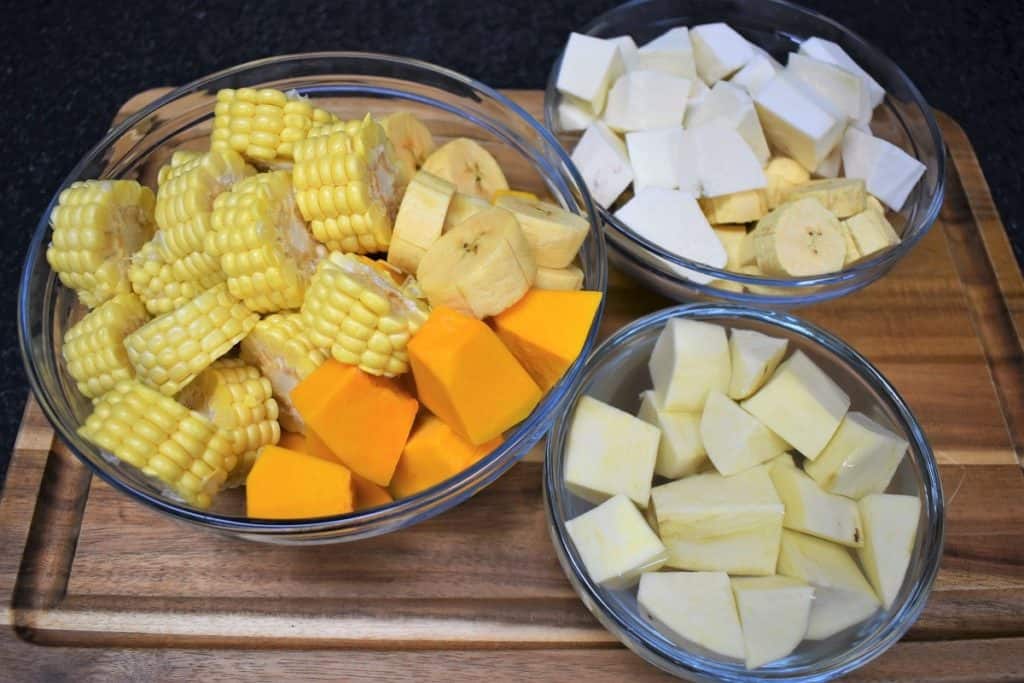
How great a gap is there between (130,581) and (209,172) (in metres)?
0.53

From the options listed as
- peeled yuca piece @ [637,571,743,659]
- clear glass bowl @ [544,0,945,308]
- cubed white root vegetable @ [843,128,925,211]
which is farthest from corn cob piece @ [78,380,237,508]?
cubed white root vegetable @ [843,128,925,211]

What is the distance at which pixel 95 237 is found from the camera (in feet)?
3.43

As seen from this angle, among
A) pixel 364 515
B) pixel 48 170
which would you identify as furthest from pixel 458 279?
pixel 48 170

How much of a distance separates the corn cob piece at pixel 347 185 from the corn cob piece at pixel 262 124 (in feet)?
0.19

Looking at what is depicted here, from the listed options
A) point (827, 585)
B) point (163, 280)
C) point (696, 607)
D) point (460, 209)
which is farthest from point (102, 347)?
point (827, 585)

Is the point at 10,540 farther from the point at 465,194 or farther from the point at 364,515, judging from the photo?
the point at 465,194

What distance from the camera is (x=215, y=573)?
1078mm

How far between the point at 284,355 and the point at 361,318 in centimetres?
15

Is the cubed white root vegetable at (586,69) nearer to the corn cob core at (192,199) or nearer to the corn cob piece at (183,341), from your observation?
the corn cob core at (192,199)

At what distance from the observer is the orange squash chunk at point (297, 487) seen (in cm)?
96

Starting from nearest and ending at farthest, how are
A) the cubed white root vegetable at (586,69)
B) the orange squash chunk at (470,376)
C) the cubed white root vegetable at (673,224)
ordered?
the orange squash chunk at (470,376), the cubed white root vegetable at (673,224), the cubed white root vegetable at (586,69)

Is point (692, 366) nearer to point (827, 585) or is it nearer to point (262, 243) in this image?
point (827, 585)

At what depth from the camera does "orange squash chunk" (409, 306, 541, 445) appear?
0.91 meters

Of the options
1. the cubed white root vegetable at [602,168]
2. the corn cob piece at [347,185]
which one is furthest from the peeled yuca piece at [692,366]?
the corn cob piece at [347,185]
